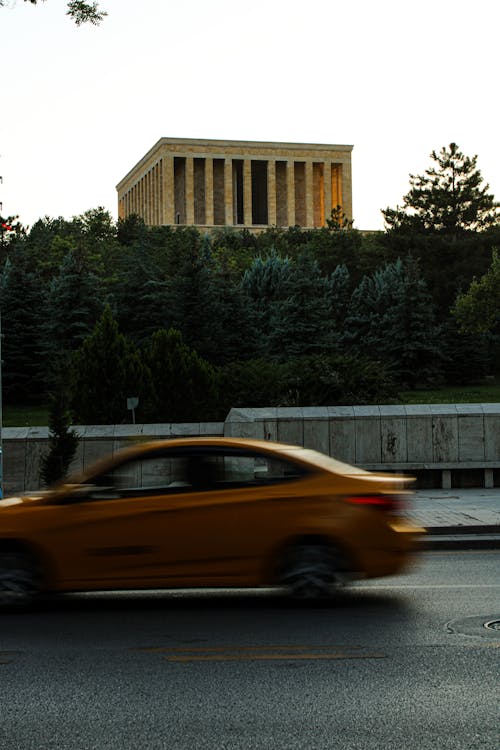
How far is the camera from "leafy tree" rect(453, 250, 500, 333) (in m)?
52.9

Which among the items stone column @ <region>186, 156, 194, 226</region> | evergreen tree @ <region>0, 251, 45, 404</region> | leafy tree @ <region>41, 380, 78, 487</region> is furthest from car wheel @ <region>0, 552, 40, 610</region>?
→ stone column @ <region>186, 156, 194, 226</region>

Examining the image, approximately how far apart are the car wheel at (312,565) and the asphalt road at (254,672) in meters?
0.24

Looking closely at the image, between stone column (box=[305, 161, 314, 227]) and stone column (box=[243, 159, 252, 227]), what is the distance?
6930 mm

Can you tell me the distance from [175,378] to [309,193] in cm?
9072

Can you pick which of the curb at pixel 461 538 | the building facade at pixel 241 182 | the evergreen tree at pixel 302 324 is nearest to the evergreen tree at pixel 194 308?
the evergreen tree at pixel 302 324

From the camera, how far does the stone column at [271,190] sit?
124 meters

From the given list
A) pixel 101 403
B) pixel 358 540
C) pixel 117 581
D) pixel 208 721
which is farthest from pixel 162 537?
pixel 101 403

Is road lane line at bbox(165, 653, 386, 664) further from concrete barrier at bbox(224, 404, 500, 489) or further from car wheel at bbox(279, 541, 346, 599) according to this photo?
concrete barrier at bbox(224, 404, 500, 489)

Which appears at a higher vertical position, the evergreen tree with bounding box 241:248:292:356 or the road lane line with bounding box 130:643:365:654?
the evergreen tree with bounding box 241:248:292:356

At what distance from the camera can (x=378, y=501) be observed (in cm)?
949

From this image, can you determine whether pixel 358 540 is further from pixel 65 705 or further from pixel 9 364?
pixel 9 364

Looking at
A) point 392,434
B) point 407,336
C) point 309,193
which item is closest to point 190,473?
point 392,434

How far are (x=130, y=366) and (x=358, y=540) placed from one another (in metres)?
27.3

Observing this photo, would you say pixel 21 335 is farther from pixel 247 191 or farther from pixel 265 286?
pixel 247 191
